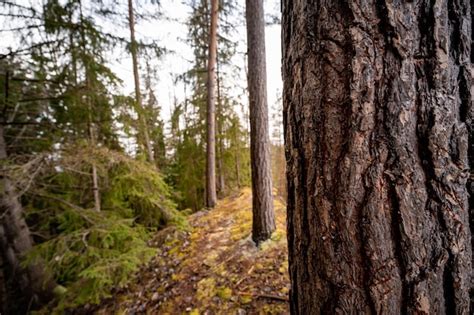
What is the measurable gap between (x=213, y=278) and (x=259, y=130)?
2.34 meters

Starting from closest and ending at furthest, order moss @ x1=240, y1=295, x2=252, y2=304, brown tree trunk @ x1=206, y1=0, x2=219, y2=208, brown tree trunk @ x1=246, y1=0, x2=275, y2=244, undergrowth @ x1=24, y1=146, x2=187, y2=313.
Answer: moss @ x1=240, y1=295, x2=252, y2=304 < undergrowth @ x1=24, y1=146, x2=187, y2=313 < brown tree trunk @ x1=246, y1=0, x2=275, y2=244 < brown tree trunk @ x1=206, y1=0, x2=219, y2=208

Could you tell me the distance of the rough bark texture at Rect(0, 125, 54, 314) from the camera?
3781 mm

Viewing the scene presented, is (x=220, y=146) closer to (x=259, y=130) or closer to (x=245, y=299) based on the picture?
(x=259, y=130)

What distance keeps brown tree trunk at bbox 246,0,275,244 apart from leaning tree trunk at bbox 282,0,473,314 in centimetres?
291

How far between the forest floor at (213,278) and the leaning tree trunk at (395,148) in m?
2.25

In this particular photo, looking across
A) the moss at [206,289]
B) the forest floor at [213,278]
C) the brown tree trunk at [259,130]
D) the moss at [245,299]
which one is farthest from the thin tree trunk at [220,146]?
the moss at [245,299]

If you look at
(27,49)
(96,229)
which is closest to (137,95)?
(27,49)

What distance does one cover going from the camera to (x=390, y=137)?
521 mm

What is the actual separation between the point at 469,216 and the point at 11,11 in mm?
4837

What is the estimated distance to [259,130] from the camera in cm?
350

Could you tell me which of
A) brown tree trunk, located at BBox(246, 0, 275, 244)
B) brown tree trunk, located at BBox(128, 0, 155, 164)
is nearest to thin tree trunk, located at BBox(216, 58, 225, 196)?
brown tree trunk, located at BBox(128, 0, 155, 164)


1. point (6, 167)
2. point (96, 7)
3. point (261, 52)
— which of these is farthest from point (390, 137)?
point (96, 7)

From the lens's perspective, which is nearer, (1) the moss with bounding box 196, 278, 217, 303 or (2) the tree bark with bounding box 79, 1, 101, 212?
(1) the moss with bounding box 196, 278, 217, 303

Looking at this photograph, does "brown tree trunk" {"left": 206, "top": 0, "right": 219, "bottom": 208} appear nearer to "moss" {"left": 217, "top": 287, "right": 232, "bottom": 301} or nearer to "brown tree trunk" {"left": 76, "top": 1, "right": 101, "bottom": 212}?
"brown tree trunk" {"left": 76, "top": 1, "right": 101, "bottom": 212}
